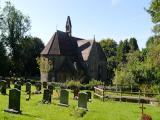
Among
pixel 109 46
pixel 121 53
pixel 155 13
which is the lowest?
pixel 155 13

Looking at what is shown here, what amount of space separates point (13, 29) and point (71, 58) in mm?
17294

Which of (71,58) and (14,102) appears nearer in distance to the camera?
(14,102)

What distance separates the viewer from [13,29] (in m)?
80.6

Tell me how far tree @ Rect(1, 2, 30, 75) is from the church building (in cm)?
1111

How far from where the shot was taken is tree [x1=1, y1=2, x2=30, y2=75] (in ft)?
262

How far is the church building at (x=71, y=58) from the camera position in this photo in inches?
2746

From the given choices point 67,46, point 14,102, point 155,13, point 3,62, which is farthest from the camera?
point 67,46

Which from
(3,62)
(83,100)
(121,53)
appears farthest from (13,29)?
(83,100)

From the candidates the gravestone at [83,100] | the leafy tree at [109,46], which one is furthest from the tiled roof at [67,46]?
the leafy tree at [109,46]

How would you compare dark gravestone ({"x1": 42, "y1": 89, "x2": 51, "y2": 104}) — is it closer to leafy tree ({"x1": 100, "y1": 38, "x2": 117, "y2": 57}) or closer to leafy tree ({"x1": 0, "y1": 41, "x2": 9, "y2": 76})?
leafy tree ({"x1": 0, "y1": 41, "x2": 9, "y2": 76})

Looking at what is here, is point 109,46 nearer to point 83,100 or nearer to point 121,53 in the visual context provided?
point 121,53

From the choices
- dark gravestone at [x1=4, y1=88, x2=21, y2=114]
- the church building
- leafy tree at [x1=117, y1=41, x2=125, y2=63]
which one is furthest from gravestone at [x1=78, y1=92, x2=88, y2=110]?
leafy tree at [x1=117, y1=41, x2=125, y2=63]

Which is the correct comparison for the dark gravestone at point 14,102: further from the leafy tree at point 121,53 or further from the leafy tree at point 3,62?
the leafy tree at point 121,53

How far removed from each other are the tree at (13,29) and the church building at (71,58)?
1111 cm
